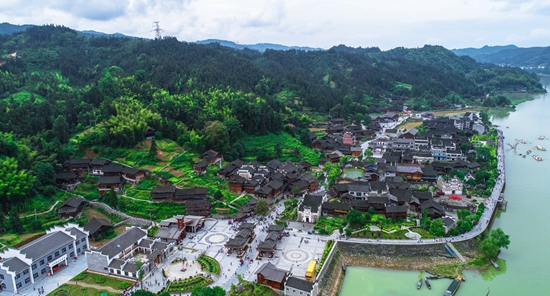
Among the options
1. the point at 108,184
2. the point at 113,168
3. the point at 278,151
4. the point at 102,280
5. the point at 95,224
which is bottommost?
the point at 102,280

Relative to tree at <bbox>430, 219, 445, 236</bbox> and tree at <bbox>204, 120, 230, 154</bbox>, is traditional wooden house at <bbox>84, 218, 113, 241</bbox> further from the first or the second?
tree at <bbox>430, 219, 445, 236</bbox>

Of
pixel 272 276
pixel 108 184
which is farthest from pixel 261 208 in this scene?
pixel 108 184

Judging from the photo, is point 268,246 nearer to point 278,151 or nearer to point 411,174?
point 411,174

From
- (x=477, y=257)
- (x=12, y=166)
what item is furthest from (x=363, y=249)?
(x=12, y=166)

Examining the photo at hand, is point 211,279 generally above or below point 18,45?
below

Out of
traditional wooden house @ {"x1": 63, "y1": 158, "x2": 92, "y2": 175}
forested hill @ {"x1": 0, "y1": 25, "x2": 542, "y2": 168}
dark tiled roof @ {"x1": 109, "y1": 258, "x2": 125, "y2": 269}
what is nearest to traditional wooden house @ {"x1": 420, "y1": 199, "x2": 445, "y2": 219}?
forested hill @ {"x1": 0, "y1": 25, "x2": 542, "y2": 168}

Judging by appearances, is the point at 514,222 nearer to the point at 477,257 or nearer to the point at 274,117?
the point at 477,257

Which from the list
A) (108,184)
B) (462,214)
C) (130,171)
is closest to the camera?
(462,214)
